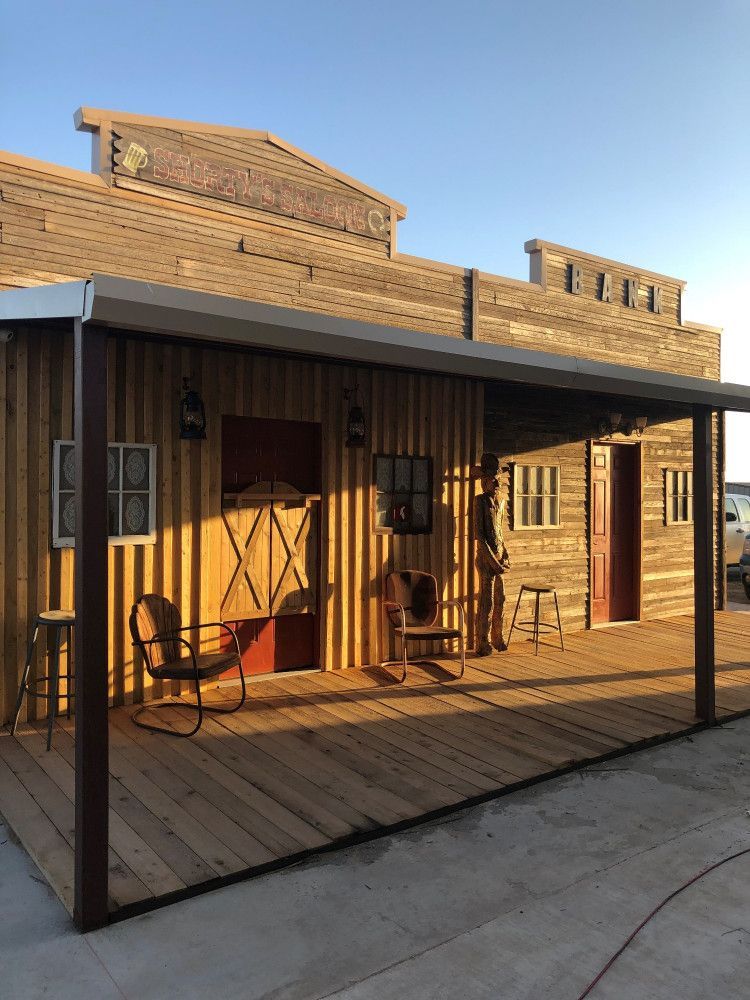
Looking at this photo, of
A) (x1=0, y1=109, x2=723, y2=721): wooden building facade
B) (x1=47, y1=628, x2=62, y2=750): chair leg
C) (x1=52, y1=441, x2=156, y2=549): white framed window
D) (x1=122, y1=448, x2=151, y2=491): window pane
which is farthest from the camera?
(x1=122, y1=448, x2=151, y2=491): window pane

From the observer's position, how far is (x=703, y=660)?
499 cm

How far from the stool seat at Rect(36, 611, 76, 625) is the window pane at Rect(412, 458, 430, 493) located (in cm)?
301

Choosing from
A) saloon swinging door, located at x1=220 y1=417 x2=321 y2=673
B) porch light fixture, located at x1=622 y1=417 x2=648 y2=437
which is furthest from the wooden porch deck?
porch light fixture, located at x1=622 y1=417 x2=648 y2=437

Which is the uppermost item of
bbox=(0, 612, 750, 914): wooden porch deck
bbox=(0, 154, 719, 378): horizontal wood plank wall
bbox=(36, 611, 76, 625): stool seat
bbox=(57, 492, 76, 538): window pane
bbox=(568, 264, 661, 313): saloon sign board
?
bbox=(568, 264, 661, 313): saloon sign board

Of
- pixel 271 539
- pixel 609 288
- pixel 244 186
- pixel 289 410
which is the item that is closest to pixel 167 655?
pixel 271 539

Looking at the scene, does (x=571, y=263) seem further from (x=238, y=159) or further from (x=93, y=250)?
(x=93, y=250)

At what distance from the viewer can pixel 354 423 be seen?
19.5 feet

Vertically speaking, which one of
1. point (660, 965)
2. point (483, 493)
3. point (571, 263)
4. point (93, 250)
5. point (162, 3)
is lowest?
point (660, 965)

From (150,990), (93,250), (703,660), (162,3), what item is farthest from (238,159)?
(150,990)

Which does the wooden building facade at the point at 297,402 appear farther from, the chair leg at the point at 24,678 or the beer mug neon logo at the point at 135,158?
the chair leg at the point at 24,678

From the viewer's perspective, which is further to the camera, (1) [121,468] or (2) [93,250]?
(2) [93,250]

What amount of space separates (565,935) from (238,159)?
5827 mm

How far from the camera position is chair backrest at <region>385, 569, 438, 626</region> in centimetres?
618

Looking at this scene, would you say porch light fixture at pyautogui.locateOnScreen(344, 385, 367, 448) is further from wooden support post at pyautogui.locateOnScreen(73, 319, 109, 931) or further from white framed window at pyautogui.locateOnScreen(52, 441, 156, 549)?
wooden support post at pyautogui.locateOnScreen(73, 319, 109, 931)
